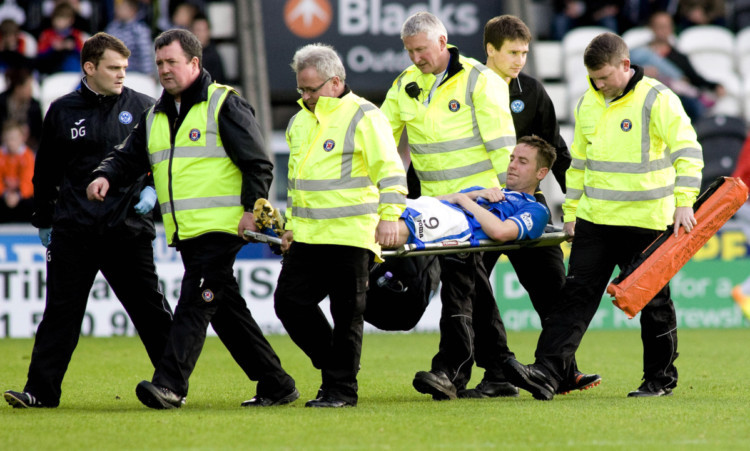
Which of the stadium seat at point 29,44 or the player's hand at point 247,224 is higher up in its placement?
the stadium seat at point 29,44

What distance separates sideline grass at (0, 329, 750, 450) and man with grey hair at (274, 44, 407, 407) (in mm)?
413

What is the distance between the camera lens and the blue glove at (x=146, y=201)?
6426 millimetres

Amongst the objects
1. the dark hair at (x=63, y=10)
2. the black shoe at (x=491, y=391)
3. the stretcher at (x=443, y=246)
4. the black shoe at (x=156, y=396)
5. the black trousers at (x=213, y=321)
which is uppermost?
the dark hair at (x=63, y=10)

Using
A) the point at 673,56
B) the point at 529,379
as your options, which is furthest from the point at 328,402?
the point at 673,56

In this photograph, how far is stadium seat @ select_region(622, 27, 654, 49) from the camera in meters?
16.0

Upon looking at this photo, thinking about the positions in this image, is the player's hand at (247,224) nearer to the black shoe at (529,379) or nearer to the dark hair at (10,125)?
the black shoe at (529,379)

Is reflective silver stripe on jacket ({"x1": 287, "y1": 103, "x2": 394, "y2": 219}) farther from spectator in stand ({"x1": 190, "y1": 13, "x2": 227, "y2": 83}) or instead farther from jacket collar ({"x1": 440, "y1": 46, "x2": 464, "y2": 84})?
spectator in stand ({"x1": 190, "y1": 13, "x2": 227, "y2": 83})

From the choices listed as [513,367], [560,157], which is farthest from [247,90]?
[513,367]

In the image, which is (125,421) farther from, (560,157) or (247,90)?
(247,90)

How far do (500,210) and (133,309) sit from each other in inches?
83.0

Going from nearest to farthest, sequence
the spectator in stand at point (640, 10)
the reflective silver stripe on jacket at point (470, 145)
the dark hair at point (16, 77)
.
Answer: the reflective silver stripe on jacket at point (470, 145)
the dark hair at point (16, 77)
the spectator in stand at point (640, 10)

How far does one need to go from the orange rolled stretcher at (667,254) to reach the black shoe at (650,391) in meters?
0.62

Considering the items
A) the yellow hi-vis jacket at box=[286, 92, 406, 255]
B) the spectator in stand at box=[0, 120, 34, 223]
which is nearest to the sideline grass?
the yellow hi-vis jacket at box=[286, 92, 406, 255]

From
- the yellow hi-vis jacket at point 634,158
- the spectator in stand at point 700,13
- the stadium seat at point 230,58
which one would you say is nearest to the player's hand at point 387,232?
the yellow hi-vis jacket at point 634,158
